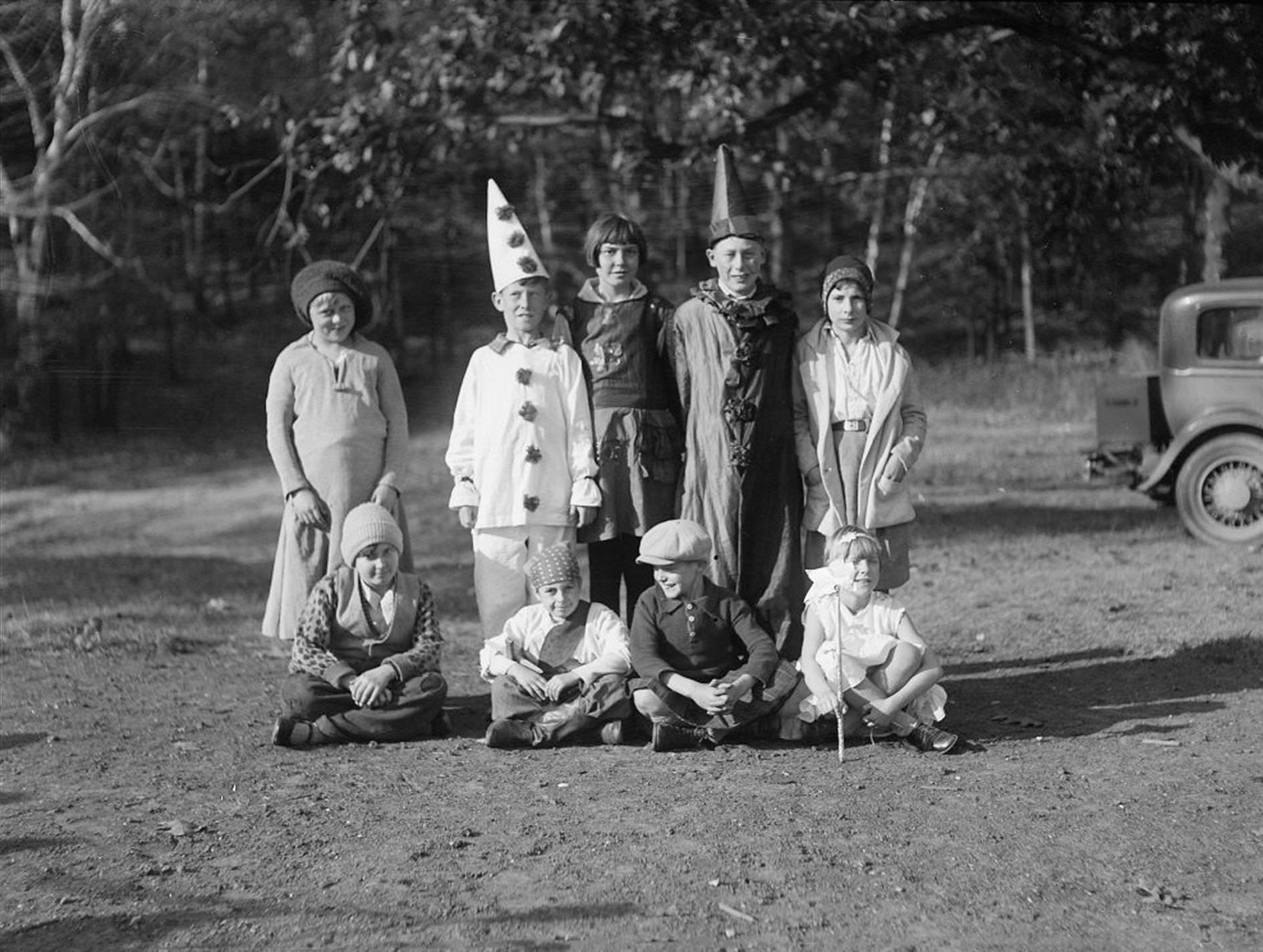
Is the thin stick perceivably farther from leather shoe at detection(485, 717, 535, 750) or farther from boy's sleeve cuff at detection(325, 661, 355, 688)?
boy's sleeve cuff at detection(325, 661, 355, 688)

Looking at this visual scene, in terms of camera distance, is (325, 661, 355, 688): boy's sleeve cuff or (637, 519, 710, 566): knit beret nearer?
(637, 519, 710, 566): knit beret

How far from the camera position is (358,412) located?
5.94 metres

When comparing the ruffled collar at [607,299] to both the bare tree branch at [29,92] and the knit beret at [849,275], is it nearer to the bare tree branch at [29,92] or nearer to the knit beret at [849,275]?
the knit beret at [849,275]

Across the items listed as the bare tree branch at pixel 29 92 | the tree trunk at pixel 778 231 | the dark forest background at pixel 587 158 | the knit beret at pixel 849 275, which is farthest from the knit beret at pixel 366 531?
the bare tree branch at pixel 29 92

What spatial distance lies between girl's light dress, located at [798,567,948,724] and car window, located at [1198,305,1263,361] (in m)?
5.58

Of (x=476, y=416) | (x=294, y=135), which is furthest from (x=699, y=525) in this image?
(x=294, y=135)

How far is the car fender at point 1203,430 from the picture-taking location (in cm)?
985

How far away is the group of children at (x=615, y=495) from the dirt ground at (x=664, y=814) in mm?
226

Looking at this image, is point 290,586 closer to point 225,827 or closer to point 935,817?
point 225,827

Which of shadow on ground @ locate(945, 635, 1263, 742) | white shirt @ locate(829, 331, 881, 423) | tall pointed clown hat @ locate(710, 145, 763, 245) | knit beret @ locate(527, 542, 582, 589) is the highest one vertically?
tall pointed clown hat @ locate(710, 145, 763, 245)

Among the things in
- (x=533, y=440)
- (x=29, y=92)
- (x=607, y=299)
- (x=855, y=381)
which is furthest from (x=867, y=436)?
(x=29, y=92)

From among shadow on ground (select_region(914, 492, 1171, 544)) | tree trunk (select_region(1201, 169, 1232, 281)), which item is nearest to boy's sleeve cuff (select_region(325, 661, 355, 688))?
shadow on ground (select_region(914, 492, 1171, 544))

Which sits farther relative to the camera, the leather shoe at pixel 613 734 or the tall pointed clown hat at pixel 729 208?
the tall pointed clown hat at pixel 729 208

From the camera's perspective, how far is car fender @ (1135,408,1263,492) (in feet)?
32.3
